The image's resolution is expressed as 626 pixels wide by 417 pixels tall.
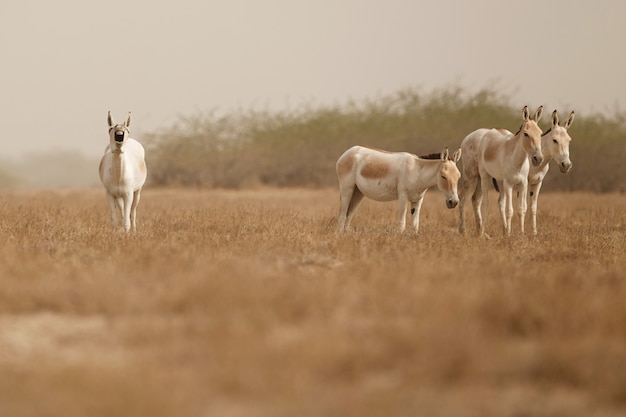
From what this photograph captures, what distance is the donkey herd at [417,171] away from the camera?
39.2 feet

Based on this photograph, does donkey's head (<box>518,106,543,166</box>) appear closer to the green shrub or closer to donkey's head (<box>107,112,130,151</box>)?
donkey's head (<box>107,112,130,151</box>)

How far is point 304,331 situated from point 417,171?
7165 mm

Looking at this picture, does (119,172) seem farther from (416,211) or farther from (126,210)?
(416,211)

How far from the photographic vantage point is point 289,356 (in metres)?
4.84

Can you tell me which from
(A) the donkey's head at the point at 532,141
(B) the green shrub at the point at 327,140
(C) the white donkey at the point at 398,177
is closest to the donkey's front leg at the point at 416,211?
(C) the white donkey at the point at 398,177

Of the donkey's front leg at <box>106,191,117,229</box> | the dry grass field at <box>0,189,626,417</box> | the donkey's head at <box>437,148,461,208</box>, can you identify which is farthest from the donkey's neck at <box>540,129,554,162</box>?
the donkey's front leg at <box>106,191,117,229</box>

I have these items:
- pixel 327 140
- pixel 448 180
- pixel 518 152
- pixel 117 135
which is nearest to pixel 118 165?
pixel 117 135

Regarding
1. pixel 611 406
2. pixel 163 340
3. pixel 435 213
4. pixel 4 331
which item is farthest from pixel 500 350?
pixel 435 213

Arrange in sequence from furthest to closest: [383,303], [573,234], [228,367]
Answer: [573,234], [383,303], [228,367]

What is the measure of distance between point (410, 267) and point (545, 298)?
1.68 m

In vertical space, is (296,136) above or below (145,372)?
above

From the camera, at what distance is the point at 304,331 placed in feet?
17.7

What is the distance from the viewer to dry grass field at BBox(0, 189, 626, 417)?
14.1 feet

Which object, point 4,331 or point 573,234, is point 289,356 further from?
point 573,234
